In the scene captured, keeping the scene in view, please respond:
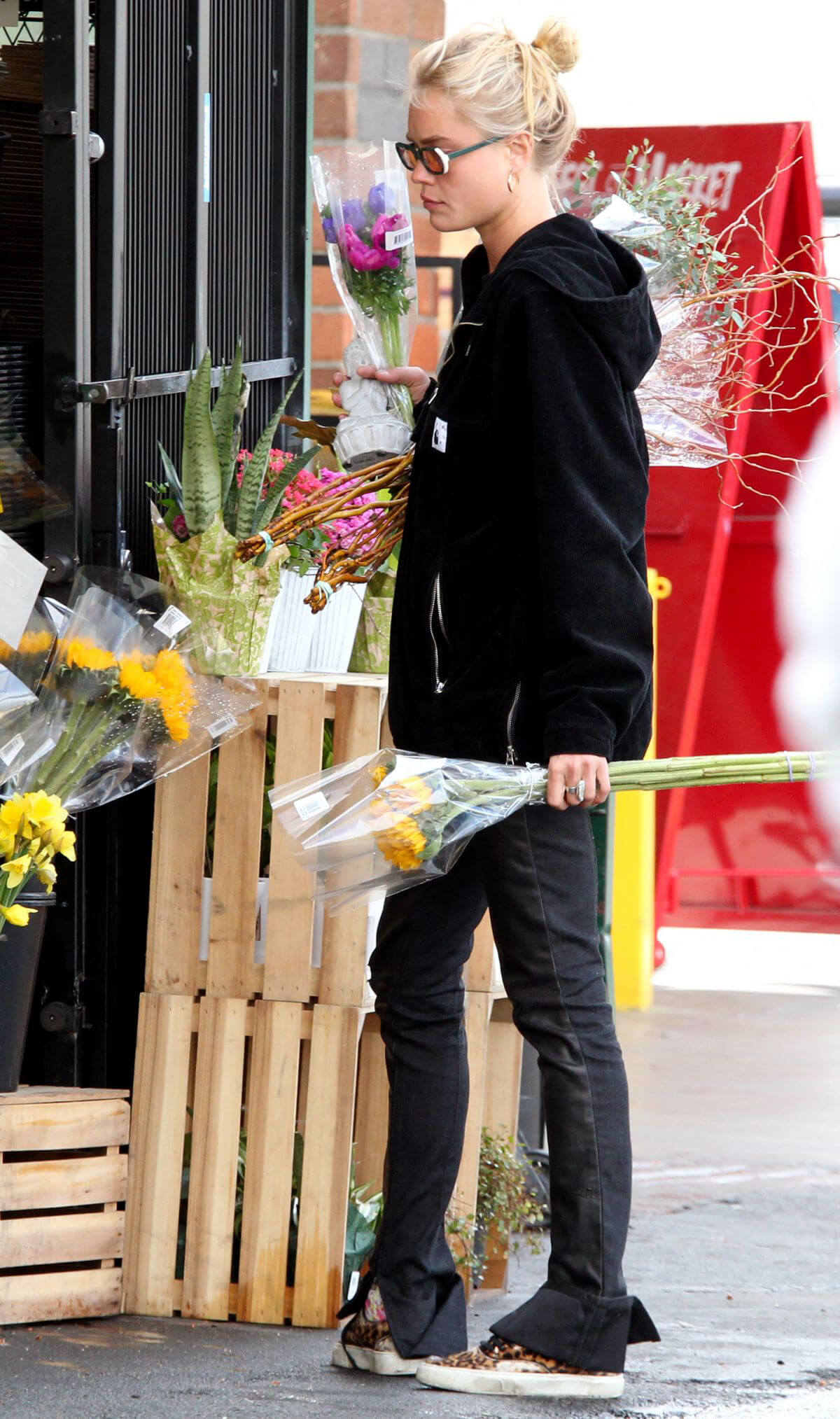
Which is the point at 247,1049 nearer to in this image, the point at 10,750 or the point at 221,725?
the point at 221,725

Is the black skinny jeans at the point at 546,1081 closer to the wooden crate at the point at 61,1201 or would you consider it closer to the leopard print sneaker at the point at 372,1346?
the leopard print sneaker at the point at 372,1346

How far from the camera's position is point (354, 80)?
14.4ft

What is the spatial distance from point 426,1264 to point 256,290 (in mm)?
1772

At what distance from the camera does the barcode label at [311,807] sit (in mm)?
2211

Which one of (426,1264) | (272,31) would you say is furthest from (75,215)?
(426,1264)

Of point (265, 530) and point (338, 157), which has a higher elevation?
point (338, 157)

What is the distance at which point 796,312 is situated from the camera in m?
5.56

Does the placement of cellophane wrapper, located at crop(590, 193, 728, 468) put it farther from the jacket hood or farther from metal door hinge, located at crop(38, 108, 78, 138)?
metal door hinge, located at crop(38, 108, 78, 138)

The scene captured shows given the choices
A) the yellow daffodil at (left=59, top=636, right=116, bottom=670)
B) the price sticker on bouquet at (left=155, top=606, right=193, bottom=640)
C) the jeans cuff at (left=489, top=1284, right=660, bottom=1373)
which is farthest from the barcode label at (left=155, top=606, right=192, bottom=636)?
the jeans cuff at (left=489, top=1284, right=660, bottom=1373)

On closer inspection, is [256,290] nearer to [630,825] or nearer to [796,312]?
[630,825]

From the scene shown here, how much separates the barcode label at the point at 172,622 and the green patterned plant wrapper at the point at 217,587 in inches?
2.3

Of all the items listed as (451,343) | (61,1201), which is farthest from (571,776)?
(61,1201)

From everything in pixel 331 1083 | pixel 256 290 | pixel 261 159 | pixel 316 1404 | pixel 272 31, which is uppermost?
pixel 272 31

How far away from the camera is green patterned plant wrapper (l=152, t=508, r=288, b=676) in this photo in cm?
261
